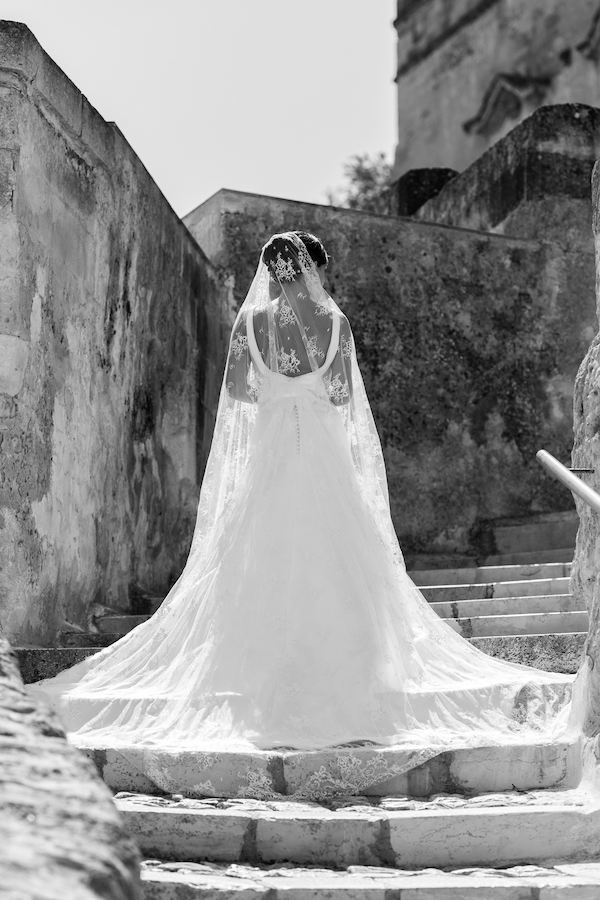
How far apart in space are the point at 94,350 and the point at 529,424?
13.5ft

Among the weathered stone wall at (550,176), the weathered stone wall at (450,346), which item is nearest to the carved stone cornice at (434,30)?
the weathered stone wall at (550,176)

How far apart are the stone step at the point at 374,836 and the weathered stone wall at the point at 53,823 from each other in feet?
3.16

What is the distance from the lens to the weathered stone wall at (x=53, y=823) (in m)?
1.61

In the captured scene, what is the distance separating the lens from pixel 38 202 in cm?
507

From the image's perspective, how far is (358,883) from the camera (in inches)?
105

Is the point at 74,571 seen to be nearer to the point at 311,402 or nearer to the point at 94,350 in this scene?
the point at 94,350

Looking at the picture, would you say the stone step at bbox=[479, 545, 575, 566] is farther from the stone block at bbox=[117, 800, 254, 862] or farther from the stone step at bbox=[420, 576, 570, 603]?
the stone block at bbox=[117, 800, 254, 862]

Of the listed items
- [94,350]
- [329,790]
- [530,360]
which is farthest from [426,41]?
[329,790]

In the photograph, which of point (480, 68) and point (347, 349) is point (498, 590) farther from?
point (480, 68)

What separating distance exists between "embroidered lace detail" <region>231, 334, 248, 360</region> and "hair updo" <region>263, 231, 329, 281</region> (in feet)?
0.89

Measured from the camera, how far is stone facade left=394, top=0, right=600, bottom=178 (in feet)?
57.0

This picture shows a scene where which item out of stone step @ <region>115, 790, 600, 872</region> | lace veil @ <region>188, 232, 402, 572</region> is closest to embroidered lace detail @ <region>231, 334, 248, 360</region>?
lace veil @ <region>188, 232, 402, 572</region>

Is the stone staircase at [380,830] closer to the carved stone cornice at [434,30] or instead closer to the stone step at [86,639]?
the stone step at [86,639]

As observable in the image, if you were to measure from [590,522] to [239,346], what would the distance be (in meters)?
1.63
